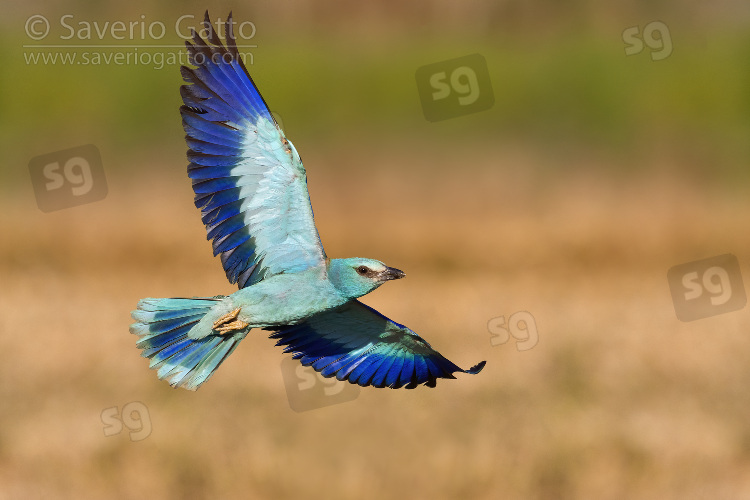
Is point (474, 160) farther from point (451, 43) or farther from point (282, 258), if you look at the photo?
point (282, 258)

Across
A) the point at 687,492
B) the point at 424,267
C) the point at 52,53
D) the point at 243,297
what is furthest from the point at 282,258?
the point at 52,53

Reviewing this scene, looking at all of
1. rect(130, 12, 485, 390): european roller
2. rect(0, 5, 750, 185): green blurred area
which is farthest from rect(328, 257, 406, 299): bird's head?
rect(0, 5, 750, 185): green blurred area

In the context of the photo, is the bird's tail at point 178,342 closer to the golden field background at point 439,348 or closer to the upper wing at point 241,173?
the upper wing at point 241,173

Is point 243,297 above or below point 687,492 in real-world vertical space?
above

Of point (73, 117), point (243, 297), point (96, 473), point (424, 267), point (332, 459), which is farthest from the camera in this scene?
point (73, 117)

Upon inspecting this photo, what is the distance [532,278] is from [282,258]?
9.04 meters

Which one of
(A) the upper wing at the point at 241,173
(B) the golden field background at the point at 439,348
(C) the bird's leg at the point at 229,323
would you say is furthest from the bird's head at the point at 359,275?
(B) the golden field background at the point at 439,348

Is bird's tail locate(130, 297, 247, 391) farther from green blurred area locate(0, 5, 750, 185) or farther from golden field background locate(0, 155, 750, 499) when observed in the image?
green blurred area locate(0, 5, 750, 185)

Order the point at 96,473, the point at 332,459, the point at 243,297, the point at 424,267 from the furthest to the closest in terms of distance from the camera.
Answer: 1. the point at 424,267
2. the point at 96,473
3. the point at 332,459
4. the point at 243,297

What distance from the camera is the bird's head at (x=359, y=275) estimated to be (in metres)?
7.26

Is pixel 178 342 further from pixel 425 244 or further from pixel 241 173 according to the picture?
pixel 425 244

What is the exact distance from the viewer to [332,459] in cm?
1220

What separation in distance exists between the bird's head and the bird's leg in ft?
2.09

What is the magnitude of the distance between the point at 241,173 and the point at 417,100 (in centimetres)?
998
